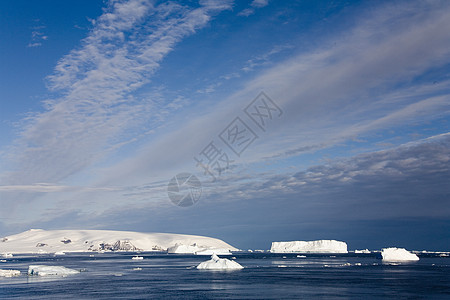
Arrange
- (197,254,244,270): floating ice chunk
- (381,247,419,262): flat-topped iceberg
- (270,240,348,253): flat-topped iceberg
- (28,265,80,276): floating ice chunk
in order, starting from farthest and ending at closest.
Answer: (270,240,348,253): flat-topped iceberg < (381,247,419,262): flat-topped iceberg < (197,254,244,270): floating ice chunk < (28,265,80,276): floating ice chunk

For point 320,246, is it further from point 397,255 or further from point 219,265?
point 219,265

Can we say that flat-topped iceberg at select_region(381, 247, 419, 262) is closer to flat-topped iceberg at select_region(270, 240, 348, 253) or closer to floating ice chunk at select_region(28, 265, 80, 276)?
flat-topped iceberg at select_region(270, 240, 348, 253)

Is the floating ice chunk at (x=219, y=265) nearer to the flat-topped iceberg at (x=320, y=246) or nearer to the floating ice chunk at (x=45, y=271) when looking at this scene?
the floating ice chunk at (x=45, y=271)

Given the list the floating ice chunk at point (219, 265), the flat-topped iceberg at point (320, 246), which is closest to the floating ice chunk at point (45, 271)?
the floating ice chunk at point (219, 265)

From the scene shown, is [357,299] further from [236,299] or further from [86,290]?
[86,290]

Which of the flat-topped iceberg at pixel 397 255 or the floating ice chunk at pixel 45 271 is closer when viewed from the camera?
the floating ice chunk at pixel 45 271

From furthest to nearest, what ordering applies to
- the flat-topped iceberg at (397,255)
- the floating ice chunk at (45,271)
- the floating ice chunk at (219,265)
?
the flat-topped iceberg at (397,255) → the floating ice chunk at (219,265) → the floating ice chunk at (45,271)

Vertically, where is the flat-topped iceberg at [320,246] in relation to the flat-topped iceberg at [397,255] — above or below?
above

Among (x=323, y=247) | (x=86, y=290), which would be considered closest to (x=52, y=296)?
(x=86, y=290)

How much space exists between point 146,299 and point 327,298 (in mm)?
15813

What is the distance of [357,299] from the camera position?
34.8 meters

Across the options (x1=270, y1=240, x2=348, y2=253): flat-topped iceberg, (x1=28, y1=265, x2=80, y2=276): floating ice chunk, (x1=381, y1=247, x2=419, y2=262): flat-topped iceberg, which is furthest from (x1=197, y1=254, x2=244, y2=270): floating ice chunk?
(x1=270, y1=240, x2=348, y2=253): flat-topped iceberg

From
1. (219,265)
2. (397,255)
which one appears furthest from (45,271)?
(397,255)

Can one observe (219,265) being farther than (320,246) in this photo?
No
